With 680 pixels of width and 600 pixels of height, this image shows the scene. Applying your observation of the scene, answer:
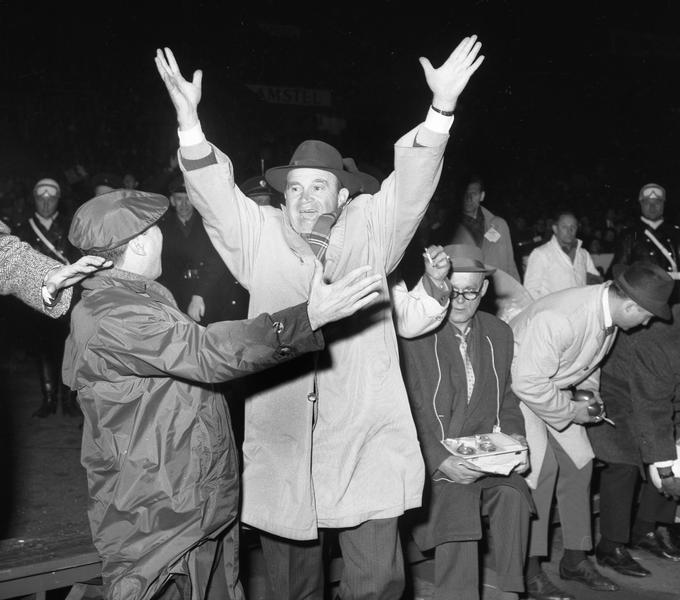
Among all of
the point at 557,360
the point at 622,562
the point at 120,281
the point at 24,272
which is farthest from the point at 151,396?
the point at 622,562

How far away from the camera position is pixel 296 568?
11.0 feet

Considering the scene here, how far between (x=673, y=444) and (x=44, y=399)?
5316 mm

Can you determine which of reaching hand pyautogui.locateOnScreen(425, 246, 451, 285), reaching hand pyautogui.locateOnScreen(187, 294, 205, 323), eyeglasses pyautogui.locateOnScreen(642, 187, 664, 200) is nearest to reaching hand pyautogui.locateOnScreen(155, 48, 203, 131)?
reaching hand pyautogui.locateOnScreen(425, 246, 451, 285)

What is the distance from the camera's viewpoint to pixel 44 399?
725 centimetres

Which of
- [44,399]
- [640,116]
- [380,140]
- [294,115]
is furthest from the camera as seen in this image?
[640,116]

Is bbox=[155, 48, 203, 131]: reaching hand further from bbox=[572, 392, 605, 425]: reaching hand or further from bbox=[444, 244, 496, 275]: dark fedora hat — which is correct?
bbox=[572, 392, 605, 425]: reaching hand

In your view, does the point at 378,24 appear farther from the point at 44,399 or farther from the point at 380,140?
the point at 44,399

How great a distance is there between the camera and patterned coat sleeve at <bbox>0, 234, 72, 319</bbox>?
3.07 metres

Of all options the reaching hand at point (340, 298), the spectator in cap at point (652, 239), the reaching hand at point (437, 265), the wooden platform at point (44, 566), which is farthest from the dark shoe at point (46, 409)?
the reaching hand at point (340, 298)

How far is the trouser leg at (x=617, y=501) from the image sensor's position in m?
4.65

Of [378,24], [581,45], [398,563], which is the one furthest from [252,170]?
[398,563]

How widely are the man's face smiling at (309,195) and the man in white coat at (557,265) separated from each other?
360 cm

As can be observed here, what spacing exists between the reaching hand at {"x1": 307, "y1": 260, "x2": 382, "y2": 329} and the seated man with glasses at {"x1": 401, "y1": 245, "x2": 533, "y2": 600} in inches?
69.3

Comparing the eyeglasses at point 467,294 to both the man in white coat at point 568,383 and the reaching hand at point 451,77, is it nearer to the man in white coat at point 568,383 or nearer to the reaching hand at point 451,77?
the man in white coat at point 568,383
